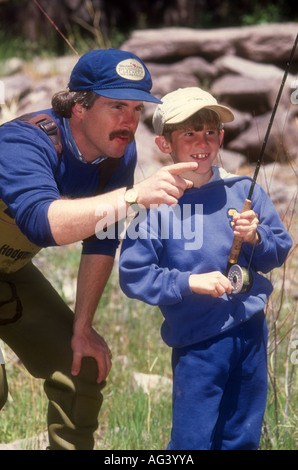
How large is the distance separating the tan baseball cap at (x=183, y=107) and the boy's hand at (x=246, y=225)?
436 mm

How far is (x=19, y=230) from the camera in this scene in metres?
3.37

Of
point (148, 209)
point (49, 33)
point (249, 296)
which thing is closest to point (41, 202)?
point (148, 209)

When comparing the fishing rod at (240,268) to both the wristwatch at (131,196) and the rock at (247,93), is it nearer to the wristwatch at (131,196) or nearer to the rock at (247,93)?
the wristwatch at (131,196)

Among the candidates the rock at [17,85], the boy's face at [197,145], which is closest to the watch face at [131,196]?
the boy's face at [197,145]

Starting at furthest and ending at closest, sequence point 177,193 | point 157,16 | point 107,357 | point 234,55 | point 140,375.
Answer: point 157,16 → point 234,55 → point 140,375 → point 107,357 → point 177,193

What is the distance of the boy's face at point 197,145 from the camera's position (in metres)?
2.87

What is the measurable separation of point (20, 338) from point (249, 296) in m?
1.26

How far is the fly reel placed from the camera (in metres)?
2.81

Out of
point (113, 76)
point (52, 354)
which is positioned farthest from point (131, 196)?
point (52, 354)

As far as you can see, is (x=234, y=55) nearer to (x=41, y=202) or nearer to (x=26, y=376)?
(x=26, y=376)

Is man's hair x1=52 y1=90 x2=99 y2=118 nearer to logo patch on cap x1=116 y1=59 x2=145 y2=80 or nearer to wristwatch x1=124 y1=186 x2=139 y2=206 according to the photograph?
logo patch on cap x1=116 y1=59 x2=145 y2=80

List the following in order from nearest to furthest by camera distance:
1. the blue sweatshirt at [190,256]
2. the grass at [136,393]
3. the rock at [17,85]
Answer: the blue sweatshirt at [190,256] < the grass at [136,393] < the rock at [17,85]

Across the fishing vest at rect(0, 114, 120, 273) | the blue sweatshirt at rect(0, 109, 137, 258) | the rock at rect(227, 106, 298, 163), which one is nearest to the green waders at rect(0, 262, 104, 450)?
the fishing vest at rect(0, 114, 120, 273)

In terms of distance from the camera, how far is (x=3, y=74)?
38.9 feet
